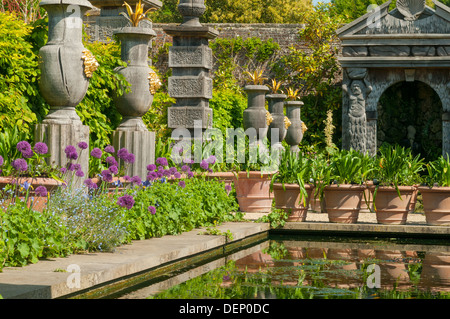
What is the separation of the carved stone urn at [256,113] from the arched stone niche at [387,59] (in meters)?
3.21

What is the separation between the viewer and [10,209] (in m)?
5.41

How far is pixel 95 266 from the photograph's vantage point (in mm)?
5379

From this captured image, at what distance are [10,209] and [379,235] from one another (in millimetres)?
5291

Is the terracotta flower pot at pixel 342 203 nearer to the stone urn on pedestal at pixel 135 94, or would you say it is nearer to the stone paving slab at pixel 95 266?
the stone paving slab at pixel 95 266

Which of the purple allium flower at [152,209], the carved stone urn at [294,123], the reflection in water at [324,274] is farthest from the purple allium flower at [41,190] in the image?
the carved stone urn at [294,123]

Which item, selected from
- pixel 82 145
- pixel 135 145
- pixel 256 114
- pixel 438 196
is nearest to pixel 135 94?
pixel 135 145

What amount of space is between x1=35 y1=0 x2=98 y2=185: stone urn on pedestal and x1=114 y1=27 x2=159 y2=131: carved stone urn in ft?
5.05

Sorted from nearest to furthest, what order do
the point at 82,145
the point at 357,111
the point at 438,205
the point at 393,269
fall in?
the point at 393,269
the point at 82,145
the point at 438,205
the point at 357,111

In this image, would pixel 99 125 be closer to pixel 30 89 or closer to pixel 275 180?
pixel 30 89

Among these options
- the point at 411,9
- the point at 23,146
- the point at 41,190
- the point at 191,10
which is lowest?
the point at 41,190

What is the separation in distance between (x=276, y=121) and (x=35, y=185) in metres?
9.05

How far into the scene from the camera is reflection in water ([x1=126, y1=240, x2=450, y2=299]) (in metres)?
5.32

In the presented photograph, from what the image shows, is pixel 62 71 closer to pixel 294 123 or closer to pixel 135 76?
pixel 135 76

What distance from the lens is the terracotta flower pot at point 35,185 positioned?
619 cm
